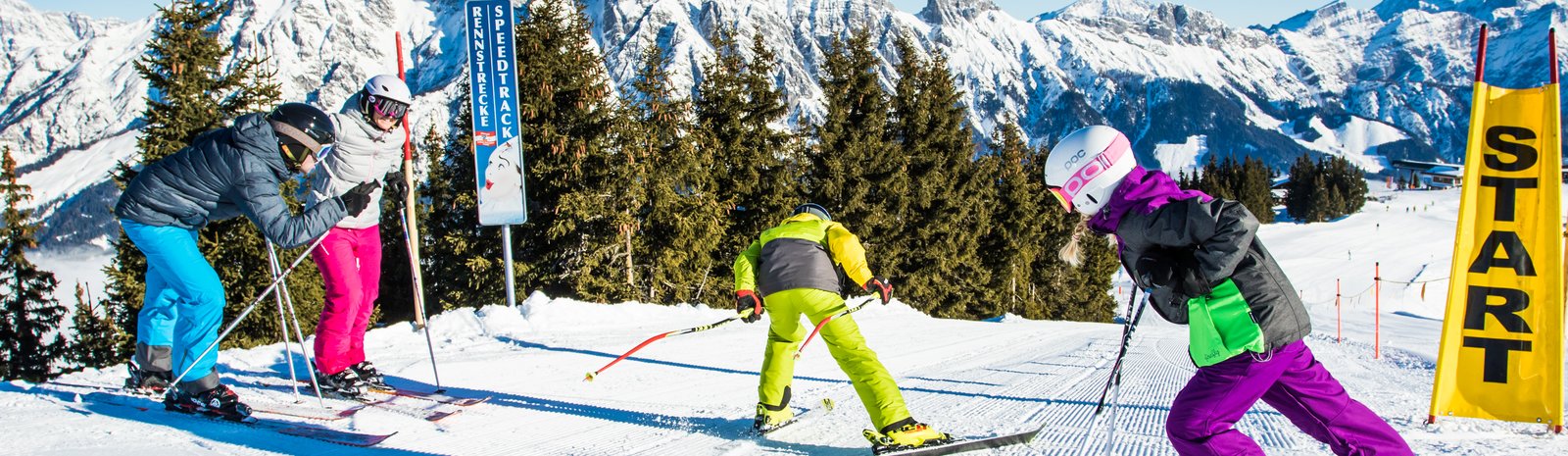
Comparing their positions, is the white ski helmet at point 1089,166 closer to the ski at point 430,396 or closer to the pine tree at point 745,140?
the ski at point 430,396

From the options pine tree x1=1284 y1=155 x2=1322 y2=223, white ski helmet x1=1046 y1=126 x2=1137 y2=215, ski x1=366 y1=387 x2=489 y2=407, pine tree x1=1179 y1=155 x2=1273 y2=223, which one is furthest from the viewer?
pine tree x1=1284 y1=155 x2=1322 y2=223

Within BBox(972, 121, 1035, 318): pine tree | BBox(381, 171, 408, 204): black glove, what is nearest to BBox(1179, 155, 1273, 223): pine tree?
BBox(972, 121, 1035, 318): pine tree

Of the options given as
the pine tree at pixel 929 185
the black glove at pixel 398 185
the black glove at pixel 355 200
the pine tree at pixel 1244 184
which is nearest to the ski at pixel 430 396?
the black glove at pixel 398 185

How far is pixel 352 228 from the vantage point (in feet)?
18.7

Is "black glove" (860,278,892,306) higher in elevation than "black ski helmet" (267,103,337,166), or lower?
lower

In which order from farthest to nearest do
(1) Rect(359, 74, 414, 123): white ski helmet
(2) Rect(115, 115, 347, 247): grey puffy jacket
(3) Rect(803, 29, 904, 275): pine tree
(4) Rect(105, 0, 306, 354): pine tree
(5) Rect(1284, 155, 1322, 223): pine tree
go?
(5) Rect(1284, 155, 1322, 223): pine tree < (3) Rect(803, 29, 904, 275): pine tree < (4) Rect(105, 0, 306, 354): pine tree < (1) Rect(359, 74, 414, 123): white ski helmet < (2) Rect(115, 115, 347, 247): grey puffy jacket

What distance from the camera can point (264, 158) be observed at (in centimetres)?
464

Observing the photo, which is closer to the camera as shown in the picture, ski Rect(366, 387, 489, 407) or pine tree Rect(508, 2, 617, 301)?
ski Rect(366, 387, 489, 407)

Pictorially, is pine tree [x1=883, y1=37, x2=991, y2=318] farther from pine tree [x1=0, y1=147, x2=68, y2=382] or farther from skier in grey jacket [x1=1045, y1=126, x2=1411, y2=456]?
pine tree [x1=0, y1=147, x2=68, y2=382]

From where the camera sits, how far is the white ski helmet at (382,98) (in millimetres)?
5523

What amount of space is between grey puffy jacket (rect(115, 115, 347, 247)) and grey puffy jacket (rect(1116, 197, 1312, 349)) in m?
4.33

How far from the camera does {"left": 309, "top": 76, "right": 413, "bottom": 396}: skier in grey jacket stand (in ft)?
18.2

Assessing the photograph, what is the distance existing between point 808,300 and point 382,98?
323 cm

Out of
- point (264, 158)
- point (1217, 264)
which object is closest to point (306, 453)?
point (264, 158)
